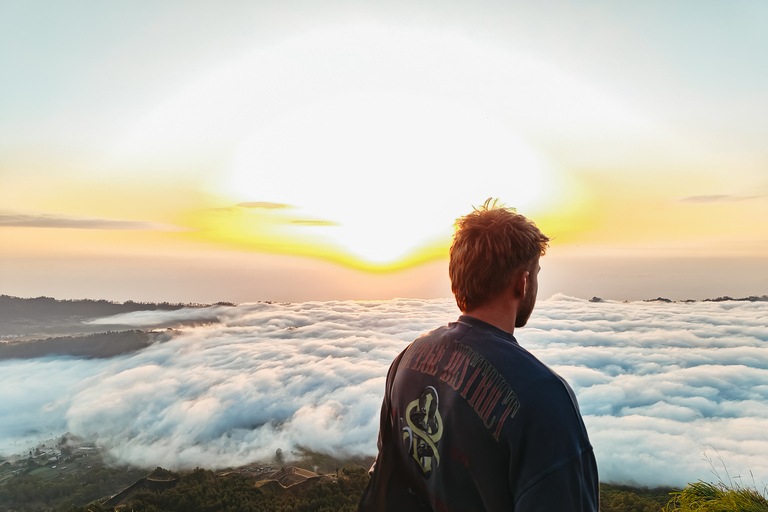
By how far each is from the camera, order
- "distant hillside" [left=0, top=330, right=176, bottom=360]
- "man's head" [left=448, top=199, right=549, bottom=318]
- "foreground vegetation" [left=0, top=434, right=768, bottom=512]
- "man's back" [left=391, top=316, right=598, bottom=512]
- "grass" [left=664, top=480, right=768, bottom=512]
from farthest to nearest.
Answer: "distant hillside" [left=0, top=330, right=176, bottom=360] → "foreground vegetation" [left=0, top=434, right=768, bottom=512] → "grass" [left=664, top=480, right=768, bottom=512] → "man's head" [left=448, top=199, right=549, bottom=318] → "man's back" [left=391, top=316, right=598, bottom=512]

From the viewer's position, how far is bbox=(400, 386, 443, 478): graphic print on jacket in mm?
1854

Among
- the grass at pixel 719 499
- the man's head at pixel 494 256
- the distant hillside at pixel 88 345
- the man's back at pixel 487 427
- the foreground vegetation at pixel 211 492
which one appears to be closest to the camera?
the man's back at pixel 487 427

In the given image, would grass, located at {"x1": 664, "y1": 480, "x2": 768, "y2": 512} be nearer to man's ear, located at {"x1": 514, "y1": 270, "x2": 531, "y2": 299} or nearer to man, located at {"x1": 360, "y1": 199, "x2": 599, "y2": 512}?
man, located at {"x1": 360, "y1": 199, "x2": 599, "y2": 512}

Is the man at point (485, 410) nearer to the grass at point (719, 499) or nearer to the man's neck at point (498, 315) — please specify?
the man's neck at point (498, 315)

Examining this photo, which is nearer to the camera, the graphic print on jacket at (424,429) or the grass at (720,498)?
the graphic print on jacket at (424,429)

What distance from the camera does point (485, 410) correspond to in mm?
1658

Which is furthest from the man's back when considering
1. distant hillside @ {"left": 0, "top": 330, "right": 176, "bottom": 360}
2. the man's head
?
distant hillside @ {"left": 0, "top": 330, "right": 176, "bottom": 360}

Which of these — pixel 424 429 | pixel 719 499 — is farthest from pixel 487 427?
pixel 719 499

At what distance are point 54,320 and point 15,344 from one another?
1607cm

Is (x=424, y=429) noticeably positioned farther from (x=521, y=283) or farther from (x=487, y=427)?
(x=521, y=283)

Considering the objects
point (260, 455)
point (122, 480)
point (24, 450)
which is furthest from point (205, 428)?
point (24, 450)

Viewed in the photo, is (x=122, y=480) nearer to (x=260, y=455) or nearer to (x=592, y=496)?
(x=260, y=455)

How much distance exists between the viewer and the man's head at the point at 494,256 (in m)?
1.84

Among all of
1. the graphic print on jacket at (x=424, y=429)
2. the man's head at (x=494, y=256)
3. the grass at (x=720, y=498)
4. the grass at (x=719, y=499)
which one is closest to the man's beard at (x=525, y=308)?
the man's head at (x=494, y=256)
